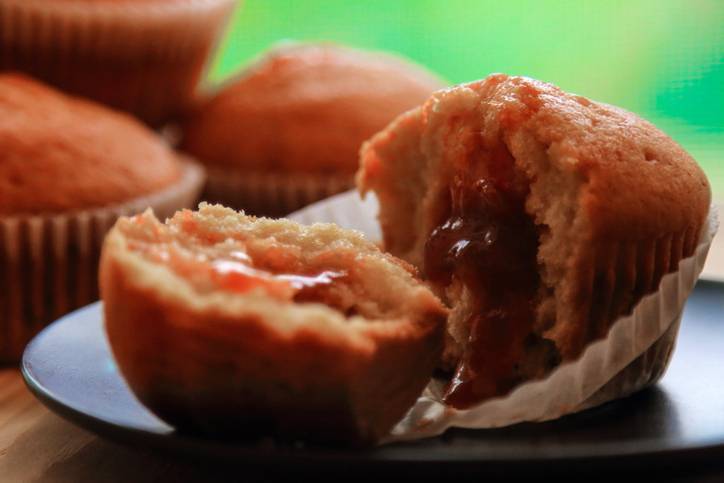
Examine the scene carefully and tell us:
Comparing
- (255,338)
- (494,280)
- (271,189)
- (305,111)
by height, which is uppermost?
(255,338)

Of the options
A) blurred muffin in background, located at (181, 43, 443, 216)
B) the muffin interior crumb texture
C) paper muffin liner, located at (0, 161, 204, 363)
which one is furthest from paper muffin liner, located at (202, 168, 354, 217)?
the muffin interior crumb texture

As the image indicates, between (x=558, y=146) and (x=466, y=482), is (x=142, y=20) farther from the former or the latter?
(x=466, y=482)

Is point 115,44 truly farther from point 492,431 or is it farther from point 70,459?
point 492,431

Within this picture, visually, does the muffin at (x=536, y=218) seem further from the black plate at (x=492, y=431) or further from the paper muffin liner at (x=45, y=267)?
the paper muffin liner at (x=45, y=267)

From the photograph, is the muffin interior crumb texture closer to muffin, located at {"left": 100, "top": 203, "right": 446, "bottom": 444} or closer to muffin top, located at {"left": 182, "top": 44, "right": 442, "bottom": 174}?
muffin, located at {"left": 100, "top": 203, "right": 446, "bottom": 444}

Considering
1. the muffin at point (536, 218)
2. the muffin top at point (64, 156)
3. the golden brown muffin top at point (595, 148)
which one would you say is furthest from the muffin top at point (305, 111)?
the golden brown muffin top at point (595, 148)

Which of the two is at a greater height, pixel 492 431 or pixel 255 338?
pixel 255 338

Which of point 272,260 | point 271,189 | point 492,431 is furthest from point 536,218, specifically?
point 271,189
